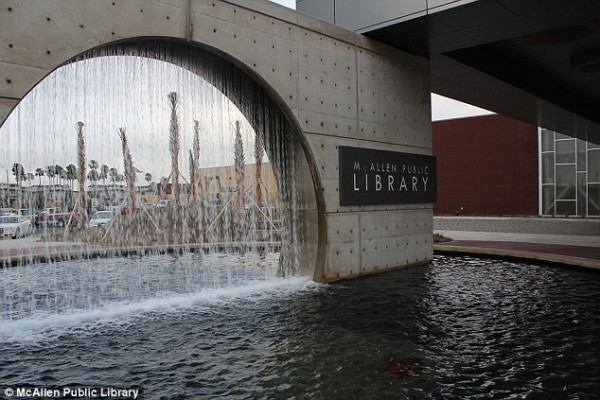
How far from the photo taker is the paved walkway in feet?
33.6

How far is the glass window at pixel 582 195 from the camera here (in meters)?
22.0

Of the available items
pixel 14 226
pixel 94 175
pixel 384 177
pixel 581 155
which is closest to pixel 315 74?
pixel 384 177

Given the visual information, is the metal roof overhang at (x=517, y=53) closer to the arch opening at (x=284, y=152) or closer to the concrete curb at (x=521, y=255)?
the arch opening at (x=284, y=152)

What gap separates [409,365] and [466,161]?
72.6 ft

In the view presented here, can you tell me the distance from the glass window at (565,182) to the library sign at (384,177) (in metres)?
15.0

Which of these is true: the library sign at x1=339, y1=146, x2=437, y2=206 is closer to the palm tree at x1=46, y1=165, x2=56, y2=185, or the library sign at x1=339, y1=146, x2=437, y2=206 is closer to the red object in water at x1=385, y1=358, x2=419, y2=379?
the red object in water at x1=385, y1=358, x2=419, y2=379

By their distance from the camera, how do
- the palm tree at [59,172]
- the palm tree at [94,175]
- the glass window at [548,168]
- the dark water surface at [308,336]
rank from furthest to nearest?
the glass window at [548,168] < the palm tree at [94,175] < the palm tree at [59,172] < the dark water surface at [308,336]

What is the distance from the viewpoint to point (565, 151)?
75.4 ft

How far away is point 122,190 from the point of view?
14.5 metres

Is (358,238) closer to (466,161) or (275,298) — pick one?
(275,298)

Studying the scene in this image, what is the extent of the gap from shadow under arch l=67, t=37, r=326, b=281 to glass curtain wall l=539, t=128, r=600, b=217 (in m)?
17.6

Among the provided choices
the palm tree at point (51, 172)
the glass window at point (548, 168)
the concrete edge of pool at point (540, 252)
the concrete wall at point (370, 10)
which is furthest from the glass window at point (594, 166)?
the palm tree at point (51, 172)

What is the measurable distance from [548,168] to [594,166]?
1.81 meters

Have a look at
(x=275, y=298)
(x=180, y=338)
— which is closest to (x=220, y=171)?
(x=275, y=298)
